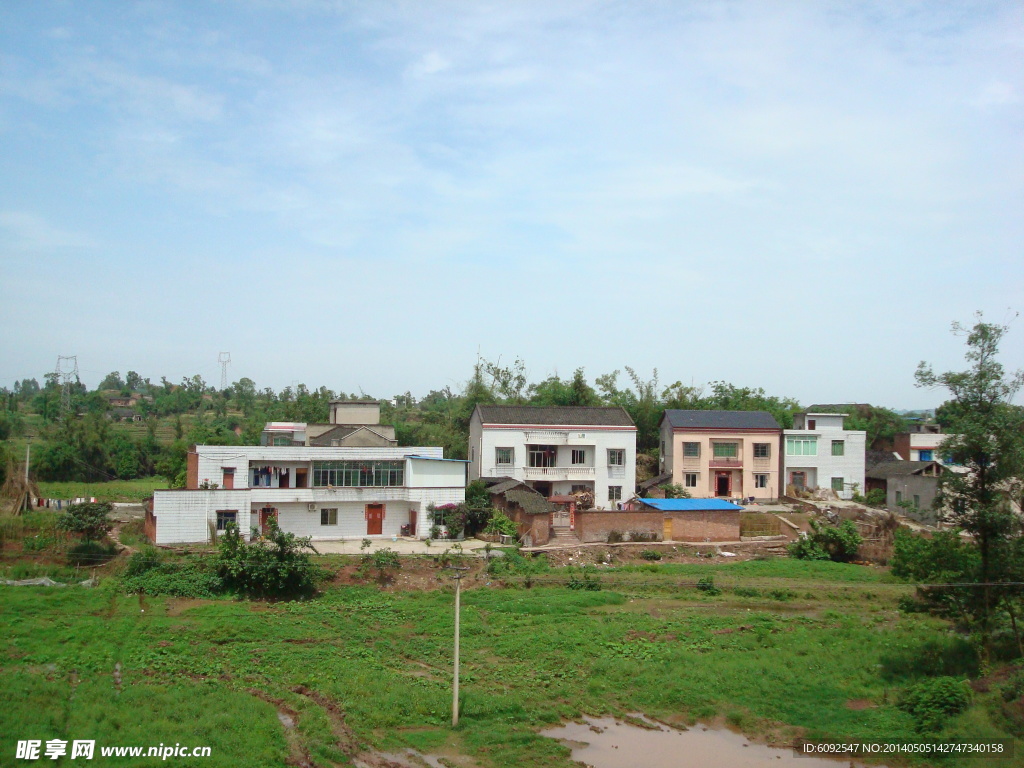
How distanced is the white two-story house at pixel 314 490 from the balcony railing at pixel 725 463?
557 inches

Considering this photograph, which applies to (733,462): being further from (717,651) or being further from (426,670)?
(426,670)

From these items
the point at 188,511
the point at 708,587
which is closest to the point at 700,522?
the point at 708,587

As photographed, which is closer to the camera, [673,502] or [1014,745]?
[1014,745]

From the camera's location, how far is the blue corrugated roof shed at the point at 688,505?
32031 millimetres

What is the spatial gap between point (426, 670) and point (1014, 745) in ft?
37.3

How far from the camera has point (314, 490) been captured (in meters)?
29.2

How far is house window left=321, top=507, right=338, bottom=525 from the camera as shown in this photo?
29.9 metres

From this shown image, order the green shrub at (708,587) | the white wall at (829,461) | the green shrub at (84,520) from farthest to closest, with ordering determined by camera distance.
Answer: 1. the white wall at (829,461)
2. the green shrub at (84,520)
3. the green shrub at (708,587)

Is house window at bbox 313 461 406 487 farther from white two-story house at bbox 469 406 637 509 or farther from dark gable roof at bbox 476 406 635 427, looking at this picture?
dark gable roof at bbox 476 406 635 427

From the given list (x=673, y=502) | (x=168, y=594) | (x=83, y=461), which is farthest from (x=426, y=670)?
(x=83, y=461)

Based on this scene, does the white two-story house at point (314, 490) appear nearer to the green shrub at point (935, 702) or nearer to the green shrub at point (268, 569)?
the green shrub at point (268, 569)

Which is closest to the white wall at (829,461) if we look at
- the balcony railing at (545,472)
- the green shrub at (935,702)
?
the balcony railing at (545,472)

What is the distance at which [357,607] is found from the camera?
74.3 ft

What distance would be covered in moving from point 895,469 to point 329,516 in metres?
27.4
